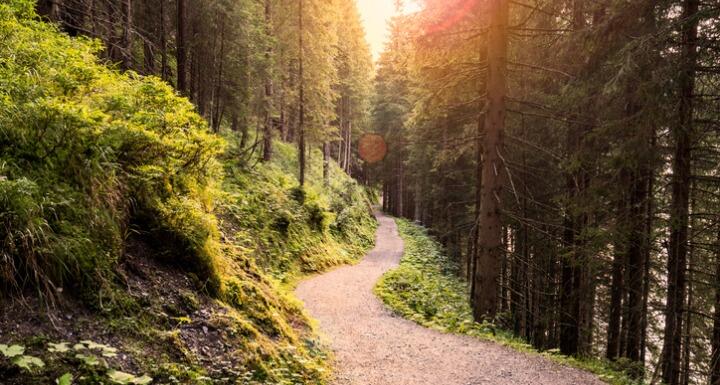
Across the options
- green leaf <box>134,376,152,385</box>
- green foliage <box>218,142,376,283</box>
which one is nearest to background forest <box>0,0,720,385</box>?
green foliage <box>218,142,376,283</box>

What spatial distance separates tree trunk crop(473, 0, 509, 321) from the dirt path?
1697 millimetres

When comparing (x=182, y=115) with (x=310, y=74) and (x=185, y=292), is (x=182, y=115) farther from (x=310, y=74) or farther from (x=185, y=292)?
(x=310, y=74)

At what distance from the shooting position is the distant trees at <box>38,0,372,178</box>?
44.9ft

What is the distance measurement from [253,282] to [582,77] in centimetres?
867

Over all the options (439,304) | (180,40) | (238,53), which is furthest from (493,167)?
(238,53)

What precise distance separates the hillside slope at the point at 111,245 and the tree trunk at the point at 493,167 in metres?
5.00

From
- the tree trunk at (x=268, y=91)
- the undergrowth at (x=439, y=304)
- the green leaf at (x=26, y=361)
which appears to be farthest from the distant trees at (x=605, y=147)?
the tree trunk at (x=268, y=91)

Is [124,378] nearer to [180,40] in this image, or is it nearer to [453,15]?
[453,15]

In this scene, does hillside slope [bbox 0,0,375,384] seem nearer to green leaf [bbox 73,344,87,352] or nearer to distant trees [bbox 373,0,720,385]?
green leaf [bbox 73,344,87,352]

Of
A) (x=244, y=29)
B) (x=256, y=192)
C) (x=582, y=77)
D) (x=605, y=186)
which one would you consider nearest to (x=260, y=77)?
(x=244, y=29)

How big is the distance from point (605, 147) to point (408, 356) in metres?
7.09

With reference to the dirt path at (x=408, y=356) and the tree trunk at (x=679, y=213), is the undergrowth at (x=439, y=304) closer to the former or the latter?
the dirt path at (x=408, y=356)

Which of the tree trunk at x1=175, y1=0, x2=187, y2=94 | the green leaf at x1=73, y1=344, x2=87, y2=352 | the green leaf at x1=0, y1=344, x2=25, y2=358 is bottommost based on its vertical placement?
the green leaf at x1=73, y1=344, x2=87, y2=352

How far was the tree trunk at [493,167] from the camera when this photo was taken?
32.0 feet
